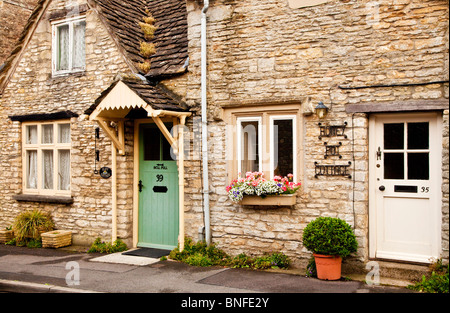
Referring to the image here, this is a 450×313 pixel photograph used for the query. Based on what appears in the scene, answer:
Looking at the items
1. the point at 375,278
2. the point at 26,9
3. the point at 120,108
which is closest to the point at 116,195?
the point at 120,108

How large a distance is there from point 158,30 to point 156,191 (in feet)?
12.6

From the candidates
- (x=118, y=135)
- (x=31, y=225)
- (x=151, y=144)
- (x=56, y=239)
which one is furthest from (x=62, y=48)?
(x=56, y=239)

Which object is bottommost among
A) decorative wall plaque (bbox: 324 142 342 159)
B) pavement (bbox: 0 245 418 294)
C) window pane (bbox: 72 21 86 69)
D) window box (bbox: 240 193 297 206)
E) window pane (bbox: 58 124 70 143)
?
pavement (bbox: 0 245 418 294)

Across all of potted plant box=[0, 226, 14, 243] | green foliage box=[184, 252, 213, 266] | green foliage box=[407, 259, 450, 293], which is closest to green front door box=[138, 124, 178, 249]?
green foliage box=[184, 252, 213, 266]

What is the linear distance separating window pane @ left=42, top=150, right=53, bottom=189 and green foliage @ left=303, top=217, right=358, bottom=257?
6752mm

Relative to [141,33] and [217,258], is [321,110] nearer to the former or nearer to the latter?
[217,258]

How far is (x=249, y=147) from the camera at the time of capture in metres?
8.52

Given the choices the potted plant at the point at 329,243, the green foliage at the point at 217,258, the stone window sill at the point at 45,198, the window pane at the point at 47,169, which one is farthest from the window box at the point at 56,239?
the potted plant at the point at 329,243

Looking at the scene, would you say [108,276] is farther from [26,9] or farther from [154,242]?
[26,9]

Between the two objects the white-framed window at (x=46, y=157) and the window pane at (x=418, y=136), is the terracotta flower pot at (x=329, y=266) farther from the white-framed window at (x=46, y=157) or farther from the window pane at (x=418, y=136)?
the white-framed window at (x=46, y=157)

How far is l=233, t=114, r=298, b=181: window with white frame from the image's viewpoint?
8109 millimetres

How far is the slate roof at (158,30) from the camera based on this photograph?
9.43m

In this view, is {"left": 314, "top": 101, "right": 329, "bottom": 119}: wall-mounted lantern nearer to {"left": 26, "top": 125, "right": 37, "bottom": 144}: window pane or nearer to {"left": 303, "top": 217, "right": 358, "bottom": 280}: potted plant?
{"left": 303, "top": 217, "right": 358, "bottom": 280}: potted plant

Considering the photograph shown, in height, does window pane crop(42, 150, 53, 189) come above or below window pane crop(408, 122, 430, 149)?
below
